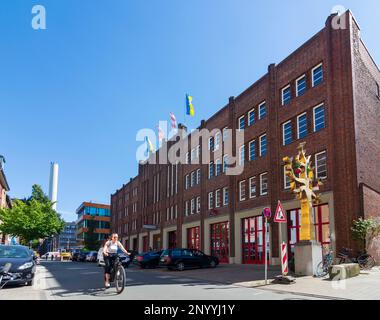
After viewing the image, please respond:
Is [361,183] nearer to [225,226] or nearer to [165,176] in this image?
[225,226]

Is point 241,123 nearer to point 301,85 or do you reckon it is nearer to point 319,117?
point 301,85

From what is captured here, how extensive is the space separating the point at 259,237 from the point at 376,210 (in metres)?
8.91

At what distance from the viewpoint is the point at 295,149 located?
26.0 m

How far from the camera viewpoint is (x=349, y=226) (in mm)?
20922

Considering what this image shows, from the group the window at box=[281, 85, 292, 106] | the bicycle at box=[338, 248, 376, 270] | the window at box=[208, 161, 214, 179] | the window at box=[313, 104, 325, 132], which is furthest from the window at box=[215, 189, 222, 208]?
the bicycle at box=[338, 248, 376, 270]

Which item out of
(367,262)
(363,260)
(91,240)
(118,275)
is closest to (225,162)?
(363,260)

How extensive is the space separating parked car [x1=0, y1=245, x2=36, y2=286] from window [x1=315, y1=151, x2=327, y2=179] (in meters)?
16.0

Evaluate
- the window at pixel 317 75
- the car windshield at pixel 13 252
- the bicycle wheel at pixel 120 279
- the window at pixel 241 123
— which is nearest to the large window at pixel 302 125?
the window at pixel 317 75

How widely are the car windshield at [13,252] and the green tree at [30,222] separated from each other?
3762 cm

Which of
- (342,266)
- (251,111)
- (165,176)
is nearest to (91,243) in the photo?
(165,176)

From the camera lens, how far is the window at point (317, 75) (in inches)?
978

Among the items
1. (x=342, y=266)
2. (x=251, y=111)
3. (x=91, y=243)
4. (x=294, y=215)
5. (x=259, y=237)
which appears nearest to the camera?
(x=342, y=266)

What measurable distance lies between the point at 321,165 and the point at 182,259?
9.87 meters

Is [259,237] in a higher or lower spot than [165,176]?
lower
